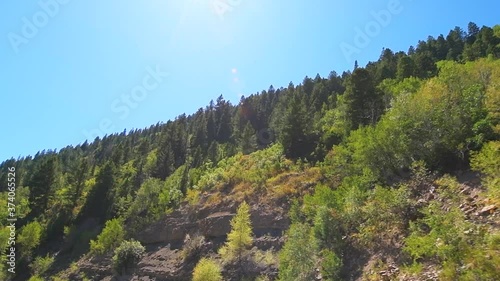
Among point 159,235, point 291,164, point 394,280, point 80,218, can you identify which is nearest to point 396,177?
point 394,280

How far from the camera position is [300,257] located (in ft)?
86.0

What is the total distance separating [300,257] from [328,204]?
511cm

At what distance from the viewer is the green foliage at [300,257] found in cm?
2516

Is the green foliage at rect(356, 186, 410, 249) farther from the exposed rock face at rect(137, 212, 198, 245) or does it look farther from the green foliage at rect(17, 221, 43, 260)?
the green foliage at rect(17, 221, 43, 260)

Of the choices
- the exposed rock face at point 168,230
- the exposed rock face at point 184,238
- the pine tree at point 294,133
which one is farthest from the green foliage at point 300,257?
the pine tree at point 294,133

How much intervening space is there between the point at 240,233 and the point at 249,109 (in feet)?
305

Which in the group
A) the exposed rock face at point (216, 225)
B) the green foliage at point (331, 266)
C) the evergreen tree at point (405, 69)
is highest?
the evergreen tree at point (405, 69)

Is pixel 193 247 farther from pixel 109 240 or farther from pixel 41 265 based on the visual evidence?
pixel 41 265

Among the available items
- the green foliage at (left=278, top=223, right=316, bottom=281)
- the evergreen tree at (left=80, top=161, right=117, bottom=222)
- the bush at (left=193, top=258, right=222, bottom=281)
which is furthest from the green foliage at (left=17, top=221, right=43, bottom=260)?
the green foliage at (left=278, top=223, right=316, bottom=281)

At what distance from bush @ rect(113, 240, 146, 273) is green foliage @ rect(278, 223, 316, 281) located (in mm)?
23302

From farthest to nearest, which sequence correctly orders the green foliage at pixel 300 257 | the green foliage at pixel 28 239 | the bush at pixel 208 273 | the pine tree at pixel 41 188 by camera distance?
the pine tree at pixel 41 188
the green foliage at pixel 28 239
the bush at pixel 208 273
the green foliage at pixel 300 257

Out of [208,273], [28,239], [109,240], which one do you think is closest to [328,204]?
[208,273]

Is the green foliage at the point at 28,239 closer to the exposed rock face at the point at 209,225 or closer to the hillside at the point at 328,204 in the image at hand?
the hillside at the point at 328,204

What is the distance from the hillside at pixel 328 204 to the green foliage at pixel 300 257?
0.35 ft
